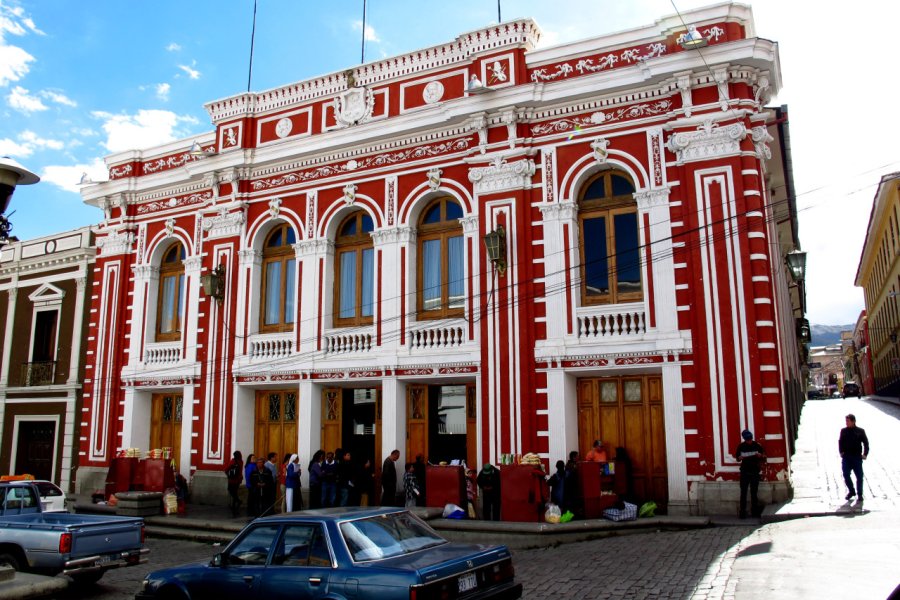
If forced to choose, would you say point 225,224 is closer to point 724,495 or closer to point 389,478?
point 389,478

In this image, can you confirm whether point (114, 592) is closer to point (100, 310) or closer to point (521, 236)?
point (521, 236)

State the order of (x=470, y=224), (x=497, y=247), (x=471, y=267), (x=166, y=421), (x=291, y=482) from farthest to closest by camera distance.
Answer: (x=166, y=421)
(x=470, y=224)
(x=471, y=267)
(x=291, y=482)
(x=497, y=247)

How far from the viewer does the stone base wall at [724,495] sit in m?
13.4

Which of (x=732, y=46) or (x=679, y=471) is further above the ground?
(x=732, y=46)

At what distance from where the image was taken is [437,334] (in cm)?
1747

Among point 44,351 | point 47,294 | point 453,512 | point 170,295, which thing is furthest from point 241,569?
point 47,294

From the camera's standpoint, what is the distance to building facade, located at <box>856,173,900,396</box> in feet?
130

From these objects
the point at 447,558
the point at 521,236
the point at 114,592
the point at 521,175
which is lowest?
the point at 114,592

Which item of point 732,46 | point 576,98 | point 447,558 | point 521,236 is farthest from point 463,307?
point 447,558

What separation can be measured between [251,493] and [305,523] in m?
10.4

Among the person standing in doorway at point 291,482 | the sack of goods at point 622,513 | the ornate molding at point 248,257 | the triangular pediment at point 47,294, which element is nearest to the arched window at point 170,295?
the ornate molding at point 248,257

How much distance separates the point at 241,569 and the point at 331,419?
1144 centimetres

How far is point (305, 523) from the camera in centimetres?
761

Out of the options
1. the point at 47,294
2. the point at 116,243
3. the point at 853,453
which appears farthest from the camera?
the point at 47,294
